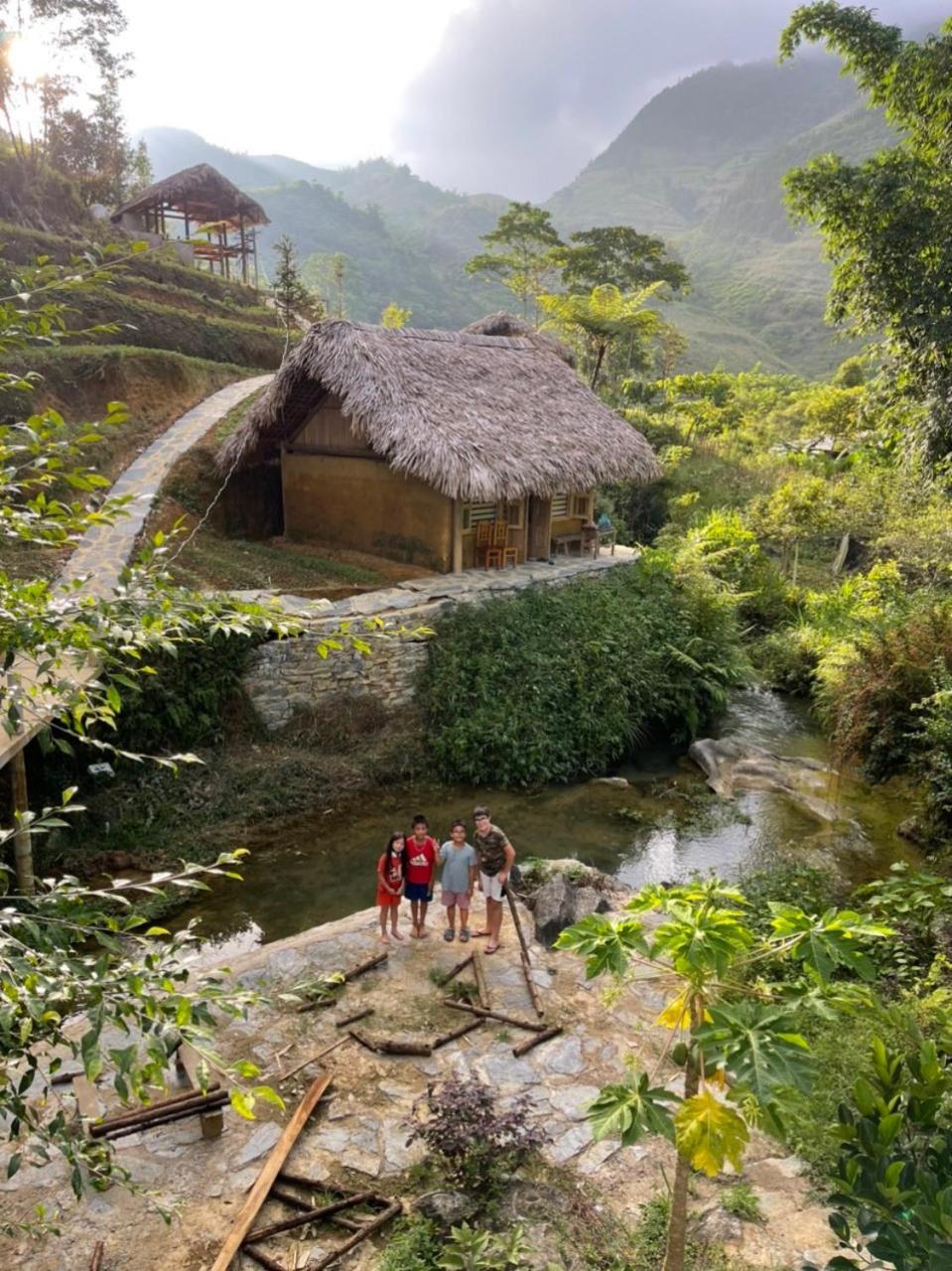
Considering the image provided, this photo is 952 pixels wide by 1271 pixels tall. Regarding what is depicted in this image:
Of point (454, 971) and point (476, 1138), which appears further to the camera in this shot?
point (454, 971)

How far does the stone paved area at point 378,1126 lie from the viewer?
3.90 meters

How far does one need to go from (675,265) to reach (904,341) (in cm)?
2658

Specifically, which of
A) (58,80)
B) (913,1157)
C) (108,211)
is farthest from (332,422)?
(58,80)

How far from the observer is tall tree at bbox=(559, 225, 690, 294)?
3075cm

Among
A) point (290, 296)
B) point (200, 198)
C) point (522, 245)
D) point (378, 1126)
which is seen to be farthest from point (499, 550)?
point (522, 245)

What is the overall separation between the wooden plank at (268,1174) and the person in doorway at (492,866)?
1.91 metres

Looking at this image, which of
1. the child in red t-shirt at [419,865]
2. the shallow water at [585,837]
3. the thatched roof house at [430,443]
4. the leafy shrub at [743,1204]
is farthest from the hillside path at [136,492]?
the leafy shrub at [743,1204]

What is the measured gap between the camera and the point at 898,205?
7016 mm

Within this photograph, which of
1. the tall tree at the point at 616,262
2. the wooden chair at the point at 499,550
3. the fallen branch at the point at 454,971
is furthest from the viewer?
the tall tree at the point at 616,262

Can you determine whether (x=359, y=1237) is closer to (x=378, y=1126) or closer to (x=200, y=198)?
(x=378, y=1126)

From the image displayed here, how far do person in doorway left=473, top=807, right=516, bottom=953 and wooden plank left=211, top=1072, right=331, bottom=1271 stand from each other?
1.91 meters

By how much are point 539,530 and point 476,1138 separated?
36.5 feet

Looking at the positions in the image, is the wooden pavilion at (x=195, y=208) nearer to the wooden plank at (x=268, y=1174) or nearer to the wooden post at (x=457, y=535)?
the wooden post at (x=457, y=535)

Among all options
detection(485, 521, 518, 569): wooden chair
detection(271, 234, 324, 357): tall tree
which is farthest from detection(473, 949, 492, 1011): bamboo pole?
detection(271, 234, 324, 357): tall tree
